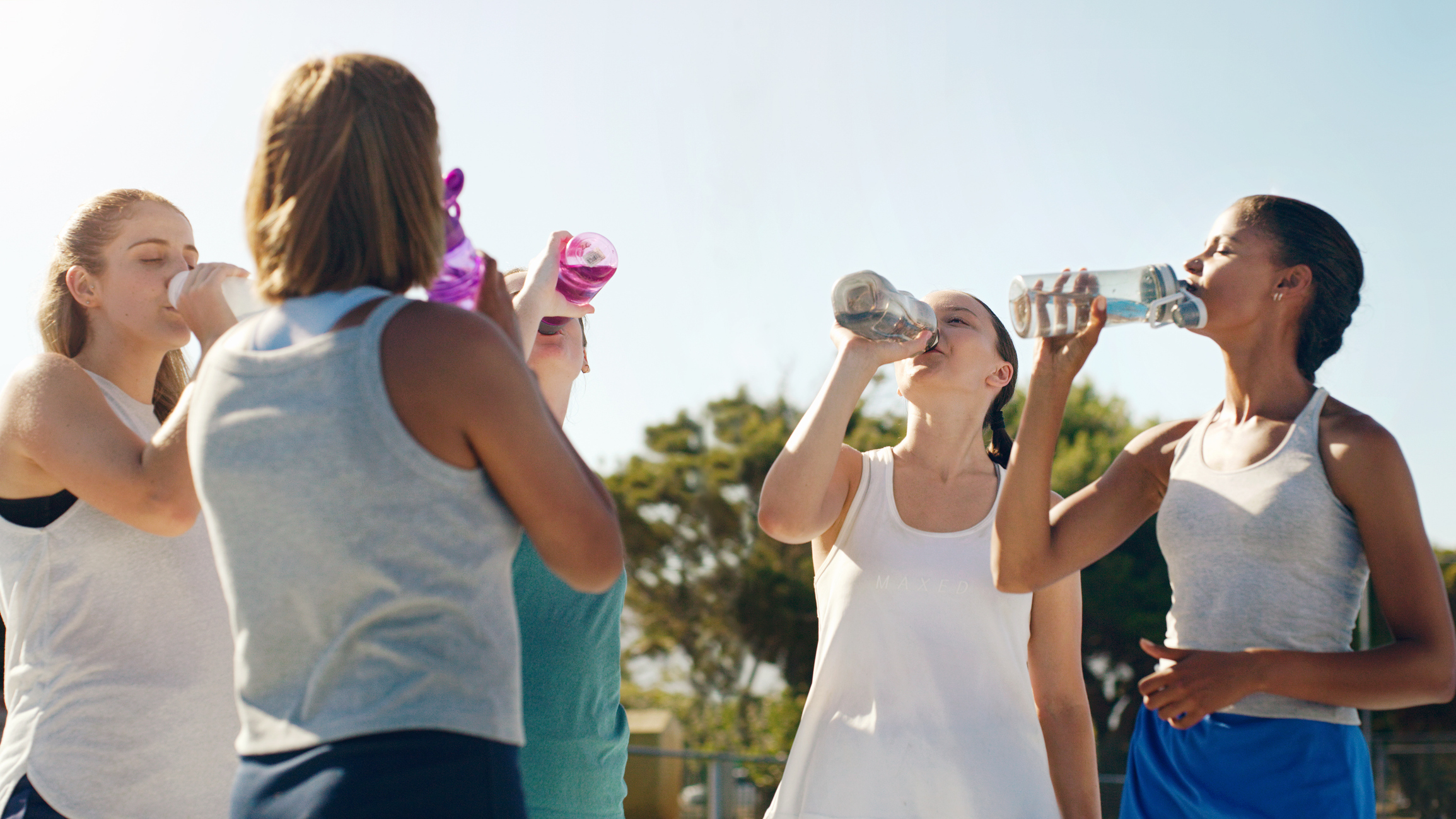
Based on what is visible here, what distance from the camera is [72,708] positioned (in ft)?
7.39

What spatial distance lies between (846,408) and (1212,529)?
0.90m

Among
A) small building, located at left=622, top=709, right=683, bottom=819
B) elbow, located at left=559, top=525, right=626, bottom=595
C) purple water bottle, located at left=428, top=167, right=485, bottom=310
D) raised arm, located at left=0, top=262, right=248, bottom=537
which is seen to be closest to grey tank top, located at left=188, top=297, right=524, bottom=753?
elbow, located at left=559, top=525, right=626, bottom=595

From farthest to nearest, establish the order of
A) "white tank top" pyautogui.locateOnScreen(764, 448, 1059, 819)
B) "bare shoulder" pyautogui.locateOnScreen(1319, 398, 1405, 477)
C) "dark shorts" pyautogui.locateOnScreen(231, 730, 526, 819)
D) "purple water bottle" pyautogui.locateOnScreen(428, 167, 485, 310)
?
"white tank top" pyautogui.locateOnScreen(764, 448, 1059, 819), "bare shoulder" pyautogui.locateOnScreen(1319, 398, 1405, 477), "purple water bottle" pyautogui.locateOnScreen(428, 167, 485, 310), "dark shorts" pyautogui.locateOnScreen(231, 730, 526, 819)

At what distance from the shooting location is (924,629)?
2.70m

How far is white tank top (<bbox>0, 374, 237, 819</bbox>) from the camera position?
222 cm

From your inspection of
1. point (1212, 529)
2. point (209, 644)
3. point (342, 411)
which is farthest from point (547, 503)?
point (1212, 529)

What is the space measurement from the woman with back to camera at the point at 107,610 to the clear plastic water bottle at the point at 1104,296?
177 cm

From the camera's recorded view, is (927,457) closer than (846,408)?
No

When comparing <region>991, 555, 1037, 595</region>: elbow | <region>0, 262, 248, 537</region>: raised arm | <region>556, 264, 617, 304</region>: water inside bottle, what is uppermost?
<region>556, 264, 617, 304</region>: water inside bottle

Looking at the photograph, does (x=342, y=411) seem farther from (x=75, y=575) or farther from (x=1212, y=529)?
(x=1212, y=529)

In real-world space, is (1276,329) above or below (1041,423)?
above

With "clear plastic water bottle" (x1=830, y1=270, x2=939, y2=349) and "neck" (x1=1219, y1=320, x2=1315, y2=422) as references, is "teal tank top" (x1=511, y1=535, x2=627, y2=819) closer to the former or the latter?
"clear plastic water bottle" (x1=830, y1=270, x2=939, y2=349)

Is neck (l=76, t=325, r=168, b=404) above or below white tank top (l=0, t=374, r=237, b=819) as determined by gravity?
above

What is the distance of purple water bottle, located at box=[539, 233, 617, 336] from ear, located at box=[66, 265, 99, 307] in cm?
108
